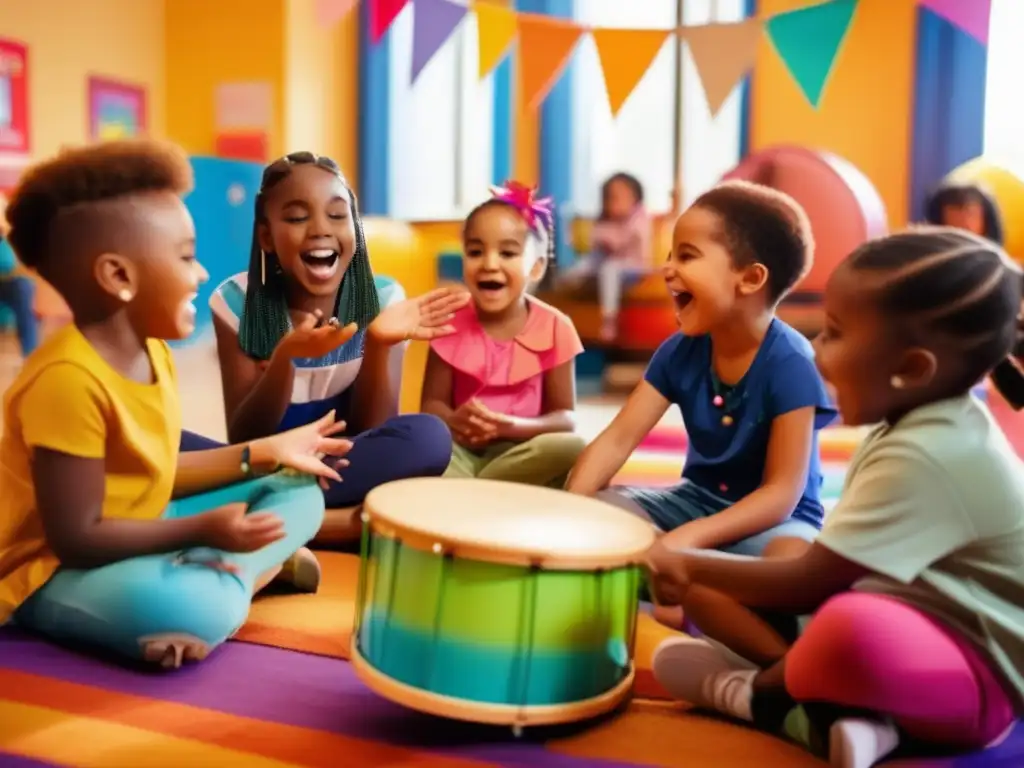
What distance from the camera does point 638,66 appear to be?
2.94 meters

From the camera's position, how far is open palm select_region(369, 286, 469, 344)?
1847 millimetres

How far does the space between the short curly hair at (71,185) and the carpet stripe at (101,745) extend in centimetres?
58

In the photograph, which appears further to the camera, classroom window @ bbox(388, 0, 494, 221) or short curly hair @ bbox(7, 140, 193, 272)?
classroom window @ bbox(388, 0, 494, 221)

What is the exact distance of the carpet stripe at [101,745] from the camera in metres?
1.18

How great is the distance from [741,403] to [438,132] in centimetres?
487

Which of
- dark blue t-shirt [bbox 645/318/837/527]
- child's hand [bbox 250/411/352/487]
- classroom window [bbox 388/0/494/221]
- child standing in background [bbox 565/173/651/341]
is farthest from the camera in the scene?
classroom window [bbox 388/0/494/221]

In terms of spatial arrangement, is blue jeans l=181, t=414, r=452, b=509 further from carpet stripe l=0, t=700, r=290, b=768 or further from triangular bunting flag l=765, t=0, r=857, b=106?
triangular bunting flag l=765, t=0, r=857, b=106

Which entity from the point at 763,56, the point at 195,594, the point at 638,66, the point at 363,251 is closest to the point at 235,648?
the point at 195,594

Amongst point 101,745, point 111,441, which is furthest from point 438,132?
point 101,745

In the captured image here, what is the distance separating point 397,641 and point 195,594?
1.13 ft

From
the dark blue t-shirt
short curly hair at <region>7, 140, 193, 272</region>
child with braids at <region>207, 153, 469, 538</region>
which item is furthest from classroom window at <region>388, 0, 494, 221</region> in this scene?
short curly hair at <region>7, 140, 193, 272</region>

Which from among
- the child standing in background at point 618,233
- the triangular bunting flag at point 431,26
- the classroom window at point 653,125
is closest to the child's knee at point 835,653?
the triangular bunting flag at point 431,26

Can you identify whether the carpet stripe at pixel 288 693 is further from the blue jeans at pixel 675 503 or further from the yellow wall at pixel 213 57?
the yellow wall at pixel 213 57

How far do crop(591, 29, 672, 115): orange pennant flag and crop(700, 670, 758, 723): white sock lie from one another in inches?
74.9
